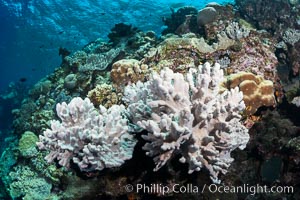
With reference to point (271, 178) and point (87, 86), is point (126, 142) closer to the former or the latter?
point (271, 178)

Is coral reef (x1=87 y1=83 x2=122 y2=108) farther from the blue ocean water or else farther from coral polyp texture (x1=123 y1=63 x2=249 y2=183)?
the blue ocean water

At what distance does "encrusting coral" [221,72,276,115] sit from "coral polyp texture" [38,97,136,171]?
2187mm

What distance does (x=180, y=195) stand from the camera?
13.1 ft

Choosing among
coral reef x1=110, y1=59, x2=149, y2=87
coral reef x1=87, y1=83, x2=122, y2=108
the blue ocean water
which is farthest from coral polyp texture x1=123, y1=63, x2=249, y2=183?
the blue ocean water

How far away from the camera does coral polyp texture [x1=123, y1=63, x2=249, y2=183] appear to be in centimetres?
312

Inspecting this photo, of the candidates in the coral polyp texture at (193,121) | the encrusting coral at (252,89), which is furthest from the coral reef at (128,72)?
the coral polyp texture at (193,121)

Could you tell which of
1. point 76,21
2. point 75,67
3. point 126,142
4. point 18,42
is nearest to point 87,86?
point 75,67

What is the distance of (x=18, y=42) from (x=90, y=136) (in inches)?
1763

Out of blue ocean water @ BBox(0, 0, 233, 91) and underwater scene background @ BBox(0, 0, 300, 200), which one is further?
blue ocean water @ BBox(0, 0, 233, 91)

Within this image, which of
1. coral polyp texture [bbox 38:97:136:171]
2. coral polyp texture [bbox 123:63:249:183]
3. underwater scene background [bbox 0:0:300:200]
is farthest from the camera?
coral polyp texture [bbox 38:97:136:171]

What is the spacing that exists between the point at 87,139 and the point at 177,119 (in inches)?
45.9

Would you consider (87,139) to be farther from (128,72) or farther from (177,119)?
(128,72)

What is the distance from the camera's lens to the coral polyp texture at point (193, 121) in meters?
3.12

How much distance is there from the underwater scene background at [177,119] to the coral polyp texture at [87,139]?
0.5 inches
